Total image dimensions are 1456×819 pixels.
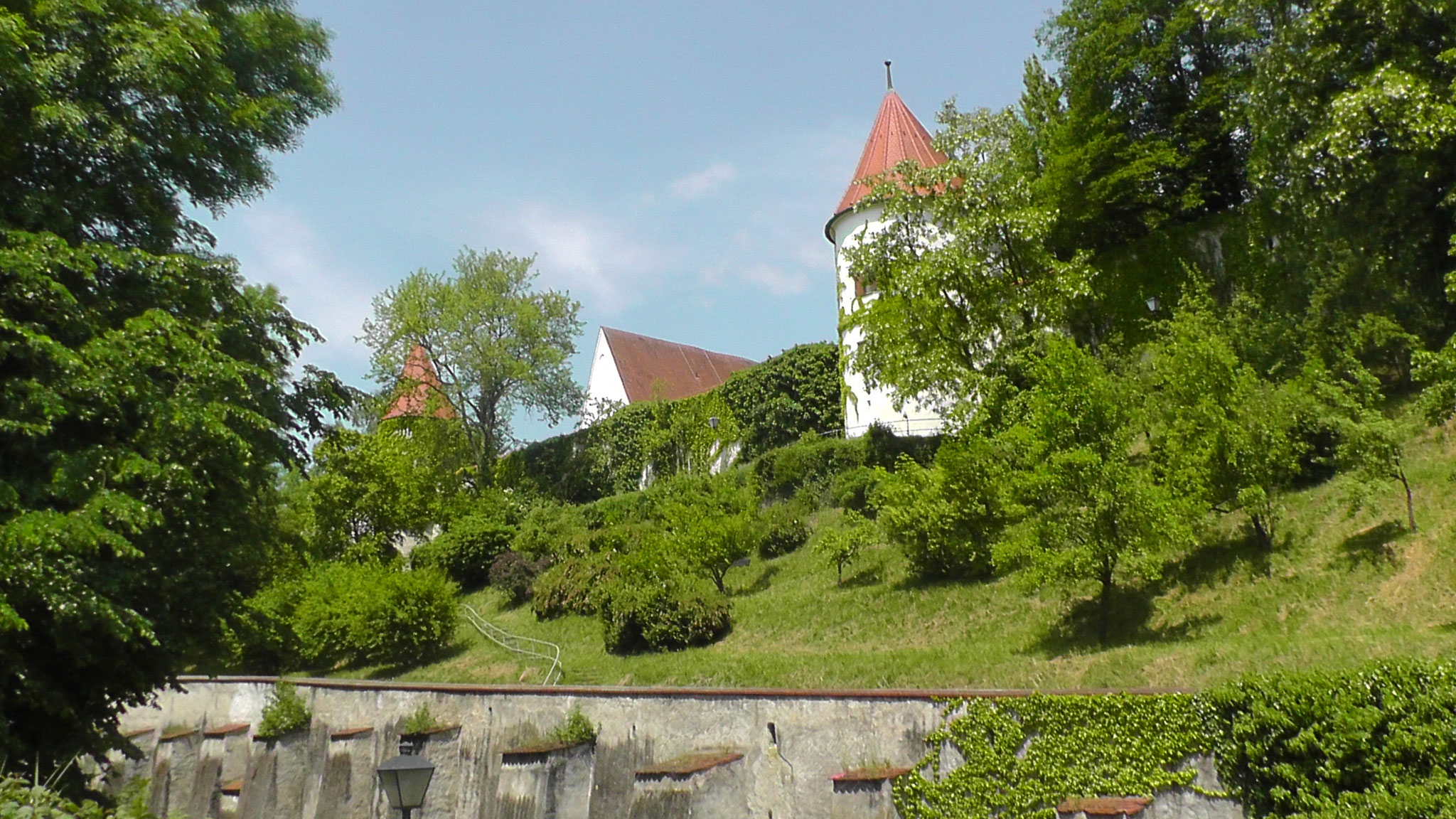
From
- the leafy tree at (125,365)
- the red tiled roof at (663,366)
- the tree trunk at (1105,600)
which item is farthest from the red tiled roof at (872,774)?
the red tiled roof at (663,366)

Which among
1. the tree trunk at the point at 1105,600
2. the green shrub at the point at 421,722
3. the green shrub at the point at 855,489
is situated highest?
the green shrub at the point at 855,489

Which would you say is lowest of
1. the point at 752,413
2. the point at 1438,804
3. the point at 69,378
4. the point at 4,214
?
the point at 1438,804

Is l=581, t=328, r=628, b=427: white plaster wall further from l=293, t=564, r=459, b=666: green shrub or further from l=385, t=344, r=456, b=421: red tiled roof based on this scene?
l=293, t=564, r=459, b=666: green shrub

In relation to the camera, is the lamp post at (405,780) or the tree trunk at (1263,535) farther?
the tree trunk at (1263,535)

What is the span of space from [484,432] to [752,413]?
1157cm

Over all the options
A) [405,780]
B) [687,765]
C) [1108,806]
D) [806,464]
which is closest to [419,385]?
[806,464]

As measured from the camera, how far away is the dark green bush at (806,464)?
90.7 ft

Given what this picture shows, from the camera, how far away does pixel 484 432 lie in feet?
130

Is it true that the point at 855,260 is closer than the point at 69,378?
No

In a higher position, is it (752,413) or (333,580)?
(752,413)

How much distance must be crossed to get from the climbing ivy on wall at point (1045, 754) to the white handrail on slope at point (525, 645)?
925cm

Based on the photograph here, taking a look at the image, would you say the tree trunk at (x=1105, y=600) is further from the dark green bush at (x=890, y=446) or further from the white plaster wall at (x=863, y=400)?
the white plaster wall at (x=863, y=400)

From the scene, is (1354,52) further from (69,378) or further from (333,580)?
(333,580)

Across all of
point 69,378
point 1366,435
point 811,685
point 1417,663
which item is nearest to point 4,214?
point 69,378
